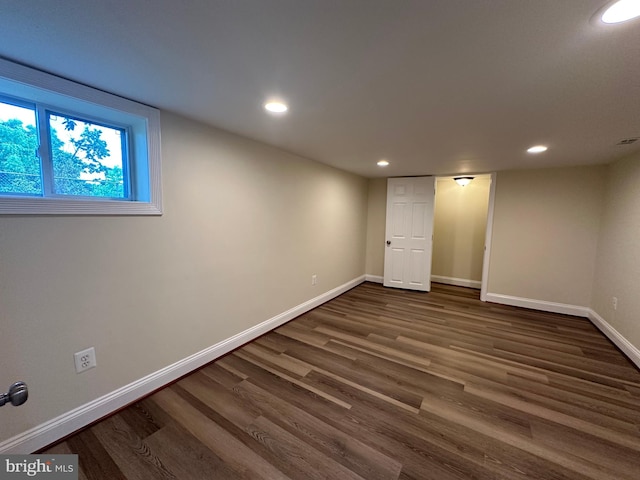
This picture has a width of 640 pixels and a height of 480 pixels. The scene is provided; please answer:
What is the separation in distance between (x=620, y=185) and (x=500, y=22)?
140 inches

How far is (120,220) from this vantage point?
5.95 ft

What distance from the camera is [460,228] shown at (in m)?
5.28

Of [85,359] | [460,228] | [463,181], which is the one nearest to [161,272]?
[85,359]

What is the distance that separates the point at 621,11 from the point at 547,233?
150 inches

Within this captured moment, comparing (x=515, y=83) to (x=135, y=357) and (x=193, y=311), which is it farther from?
(x=135, y=357)

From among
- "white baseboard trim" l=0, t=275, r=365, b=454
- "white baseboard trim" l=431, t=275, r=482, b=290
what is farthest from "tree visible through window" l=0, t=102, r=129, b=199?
"white baseboard trim" l=431, t=275, r=482, b=290

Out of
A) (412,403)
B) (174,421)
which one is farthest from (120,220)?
(412,403)

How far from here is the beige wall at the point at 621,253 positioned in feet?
8.80

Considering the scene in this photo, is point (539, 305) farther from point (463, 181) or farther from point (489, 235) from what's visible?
point (463, 181)

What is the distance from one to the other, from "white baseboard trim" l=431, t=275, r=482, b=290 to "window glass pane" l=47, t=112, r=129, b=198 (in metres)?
5.47

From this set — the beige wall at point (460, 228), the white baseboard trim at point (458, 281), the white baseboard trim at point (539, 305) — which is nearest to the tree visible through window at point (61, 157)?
the white baseboard trim at point (539, 305)

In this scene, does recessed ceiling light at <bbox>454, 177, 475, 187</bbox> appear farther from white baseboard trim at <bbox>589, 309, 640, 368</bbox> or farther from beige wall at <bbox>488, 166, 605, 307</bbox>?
white baseboard trim at <bbox>589, 309, 640, 368</bbox>

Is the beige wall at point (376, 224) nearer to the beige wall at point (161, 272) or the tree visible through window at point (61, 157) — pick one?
the beige wall at point (161, 272)

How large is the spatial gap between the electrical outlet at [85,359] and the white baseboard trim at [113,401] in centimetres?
24
